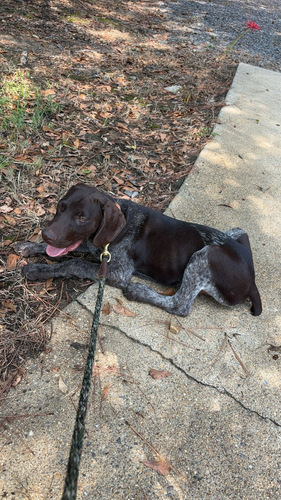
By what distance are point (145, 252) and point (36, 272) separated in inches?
38.9

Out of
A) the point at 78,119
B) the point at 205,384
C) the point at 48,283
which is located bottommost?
the point at 48,283

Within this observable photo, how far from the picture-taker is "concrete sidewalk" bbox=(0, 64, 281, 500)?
7.74ft

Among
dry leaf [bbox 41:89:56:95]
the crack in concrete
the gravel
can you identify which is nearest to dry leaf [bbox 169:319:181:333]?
the crack in concrete

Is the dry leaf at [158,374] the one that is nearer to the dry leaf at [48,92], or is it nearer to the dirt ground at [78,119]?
the dirt ground at [78,119]

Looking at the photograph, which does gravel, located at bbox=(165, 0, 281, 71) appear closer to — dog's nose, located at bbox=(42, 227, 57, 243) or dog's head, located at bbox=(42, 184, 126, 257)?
dog's head, located at bbox=(42, 184, 126, 257)

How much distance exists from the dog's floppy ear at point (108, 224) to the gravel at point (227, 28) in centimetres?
795

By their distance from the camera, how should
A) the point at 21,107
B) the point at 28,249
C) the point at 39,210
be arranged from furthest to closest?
the point at 21,107, the point at 39,210, the point at 28,249

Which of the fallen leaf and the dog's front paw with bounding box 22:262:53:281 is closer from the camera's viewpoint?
the fallen leaf

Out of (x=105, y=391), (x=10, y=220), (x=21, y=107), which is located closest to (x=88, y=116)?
(x=21, y=107)

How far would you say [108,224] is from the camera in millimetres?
3297

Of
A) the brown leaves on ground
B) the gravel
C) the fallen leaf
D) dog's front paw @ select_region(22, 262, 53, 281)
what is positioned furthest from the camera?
the gravel

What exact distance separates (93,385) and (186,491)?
88 cm

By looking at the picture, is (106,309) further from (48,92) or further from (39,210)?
(48,92)

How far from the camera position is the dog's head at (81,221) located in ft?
10.3
